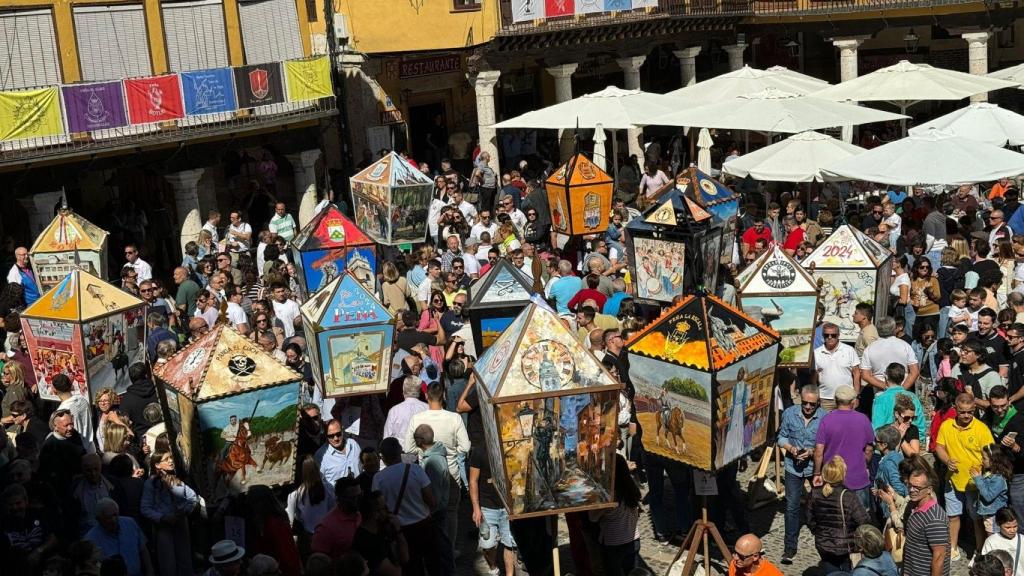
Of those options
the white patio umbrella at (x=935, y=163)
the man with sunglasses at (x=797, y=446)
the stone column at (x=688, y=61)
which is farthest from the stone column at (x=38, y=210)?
the stone column at (x=688, y=61)

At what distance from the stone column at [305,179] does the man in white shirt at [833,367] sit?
49.7 ft

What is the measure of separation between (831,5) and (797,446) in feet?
79.4

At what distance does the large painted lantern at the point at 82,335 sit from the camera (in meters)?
12.2

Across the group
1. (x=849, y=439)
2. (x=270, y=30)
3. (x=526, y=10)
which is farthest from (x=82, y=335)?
(x=526, y=10)

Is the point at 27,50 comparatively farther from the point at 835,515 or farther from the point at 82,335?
the point at 835,515

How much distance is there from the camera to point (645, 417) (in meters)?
10.1

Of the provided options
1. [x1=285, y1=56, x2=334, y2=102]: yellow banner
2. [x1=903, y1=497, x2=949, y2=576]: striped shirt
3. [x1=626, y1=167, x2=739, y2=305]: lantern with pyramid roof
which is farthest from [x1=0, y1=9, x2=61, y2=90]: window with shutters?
[x1=903, y1=497, x2=949, y2=576]: striped shirt

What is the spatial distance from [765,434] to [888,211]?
796 centimetres

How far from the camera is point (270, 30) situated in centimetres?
2477

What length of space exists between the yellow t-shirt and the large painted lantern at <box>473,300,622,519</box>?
284 cm

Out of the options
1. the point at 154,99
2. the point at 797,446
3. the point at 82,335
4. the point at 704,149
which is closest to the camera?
the point at 797,446

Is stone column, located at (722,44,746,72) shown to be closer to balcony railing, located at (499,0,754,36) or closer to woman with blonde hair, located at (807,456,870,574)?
balcony railing, located at (499,0,754,36)

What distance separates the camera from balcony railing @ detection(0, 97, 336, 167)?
20.6 m

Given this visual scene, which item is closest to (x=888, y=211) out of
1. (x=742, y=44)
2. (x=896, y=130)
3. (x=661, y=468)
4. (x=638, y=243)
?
(x=638, y=243)
